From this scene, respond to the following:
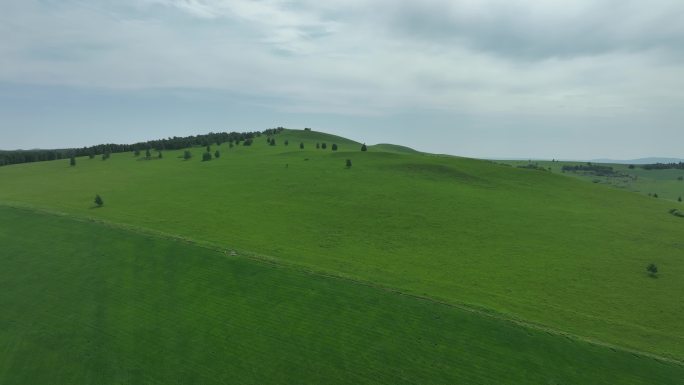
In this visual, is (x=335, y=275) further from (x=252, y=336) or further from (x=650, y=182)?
(x=650, y=182)

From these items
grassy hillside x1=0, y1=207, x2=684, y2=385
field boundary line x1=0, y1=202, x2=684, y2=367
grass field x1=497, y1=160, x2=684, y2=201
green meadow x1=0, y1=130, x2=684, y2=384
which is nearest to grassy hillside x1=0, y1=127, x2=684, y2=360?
green meadow x1=0, y1=130, x2=684, y2=384

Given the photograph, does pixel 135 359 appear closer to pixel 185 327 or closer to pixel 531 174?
pixel 185 327

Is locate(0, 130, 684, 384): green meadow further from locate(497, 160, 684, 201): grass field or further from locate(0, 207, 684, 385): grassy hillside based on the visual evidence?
locate(497, 160, 684, 201): grass field

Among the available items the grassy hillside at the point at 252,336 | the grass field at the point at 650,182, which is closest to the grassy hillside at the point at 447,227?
the grassy hillside at the point at 252,336

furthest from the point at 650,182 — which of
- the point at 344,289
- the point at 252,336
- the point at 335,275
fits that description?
the point at 252,336

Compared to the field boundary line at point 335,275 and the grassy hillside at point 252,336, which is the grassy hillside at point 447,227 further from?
the grassy hillside at point 252,336

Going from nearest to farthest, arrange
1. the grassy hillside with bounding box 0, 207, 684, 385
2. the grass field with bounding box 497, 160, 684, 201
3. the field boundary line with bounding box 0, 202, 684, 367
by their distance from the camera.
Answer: the grassy hillside with bounding box 0, 207, 684, 385 < the field boundary line with bounding box 0, 202, 684, 367 < the grass field with bounding box 497, 160, 684, 201
